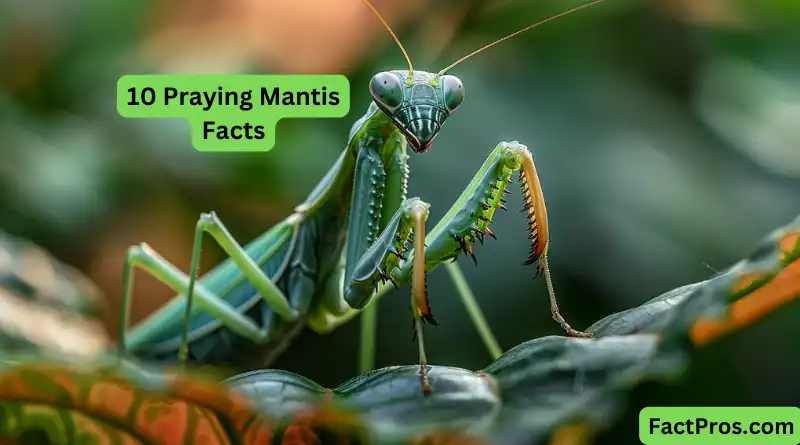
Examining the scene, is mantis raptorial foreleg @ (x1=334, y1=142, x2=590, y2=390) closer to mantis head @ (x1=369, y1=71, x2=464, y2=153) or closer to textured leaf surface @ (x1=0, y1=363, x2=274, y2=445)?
mantis head @ (x1=369, y1=71, x2=464, y2=153)

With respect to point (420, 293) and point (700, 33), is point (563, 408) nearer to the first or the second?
point (420, 293)

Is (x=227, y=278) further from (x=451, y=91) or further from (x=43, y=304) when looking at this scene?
(x=451, y=91)

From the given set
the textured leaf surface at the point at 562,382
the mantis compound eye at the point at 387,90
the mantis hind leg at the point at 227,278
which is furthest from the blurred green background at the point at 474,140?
the textured leaf surface at the point at 562,382

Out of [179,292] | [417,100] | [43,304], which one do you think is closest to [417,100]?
[417,100]

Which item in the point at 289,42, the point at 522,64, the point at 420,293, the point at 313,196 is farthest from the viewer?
the point at 522,64

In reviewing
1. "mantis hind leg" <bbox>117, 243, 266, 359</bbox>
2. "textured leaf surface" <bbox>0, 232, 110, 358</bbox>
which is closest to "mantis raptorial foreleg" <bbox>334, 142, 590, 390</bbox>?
"mantis hind leg" <bbox>117, 243, 266, 359</bbox>

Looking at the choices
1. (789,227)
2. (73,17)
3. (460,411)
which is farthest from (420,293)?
(73,17)
